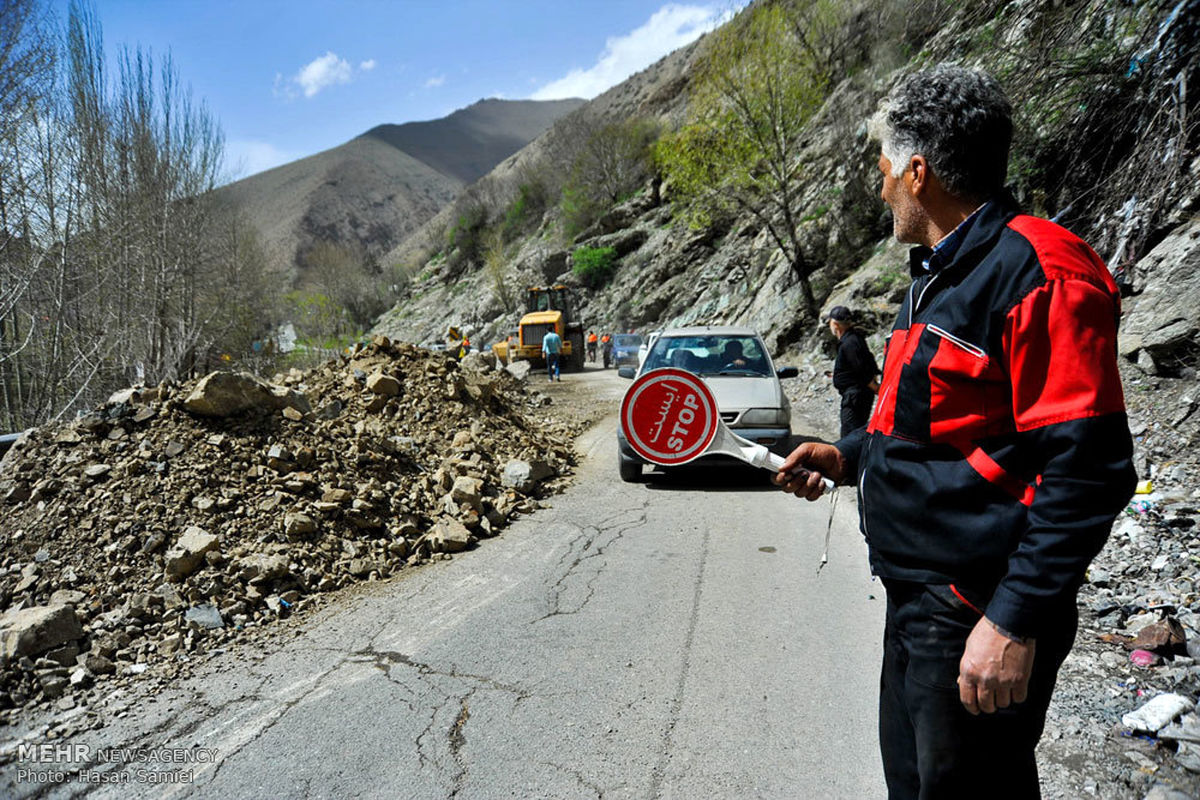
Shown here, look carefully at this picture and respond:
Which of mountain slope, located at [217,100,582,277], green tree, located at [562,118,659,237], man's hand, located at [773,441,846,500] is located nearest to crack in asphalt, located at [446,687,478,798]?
man's hand, located at [773,441,846,500]

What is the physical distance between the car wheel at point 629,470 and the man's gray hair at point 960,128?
621 centimetres

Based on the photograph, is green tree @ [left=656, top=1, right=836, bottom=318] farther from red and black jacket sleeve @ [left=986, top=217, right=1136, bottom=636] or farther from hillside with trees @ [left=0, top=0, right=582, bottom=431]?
red and black jacket sleeve @ [left=986, top=217, right=1136, bottom=636]

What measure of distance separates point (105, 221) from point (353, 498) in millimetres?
13378

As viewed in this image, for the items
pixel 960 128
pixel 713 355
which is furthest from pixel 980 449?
pixel 713 355

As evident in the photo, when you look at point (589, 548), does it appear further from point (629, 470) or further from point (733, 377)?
point (733, 377)

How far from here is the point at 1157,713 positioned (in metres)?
2.74

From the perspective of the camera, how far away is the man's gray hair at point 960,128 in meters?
1.53

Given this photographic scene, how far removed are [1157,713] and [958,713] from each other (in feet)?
6.78

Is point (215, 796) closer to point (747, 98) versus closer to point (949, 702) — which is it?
point (949, 702)

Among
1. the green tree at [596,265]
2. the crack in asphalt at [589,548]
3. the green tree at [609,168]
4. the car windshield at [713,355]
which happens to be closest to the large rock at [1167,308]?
the car windshield at [713,355]

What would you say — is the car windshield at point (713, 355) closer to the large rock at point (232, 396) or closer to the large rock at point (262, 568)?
the large rock at point (232, 396)

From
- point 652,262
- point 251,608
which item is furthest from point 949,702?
point 652,262

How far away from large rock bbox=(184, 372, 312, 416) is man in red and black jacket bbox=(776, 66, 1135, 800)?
19.8ft

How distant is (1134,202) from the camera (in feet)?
25.2
